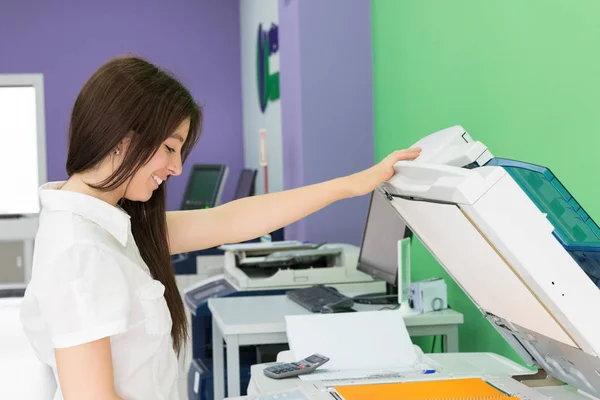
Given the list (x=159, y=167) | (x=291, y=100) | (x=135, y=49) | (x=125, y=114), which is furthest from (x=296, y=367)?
(x=135, y=49)

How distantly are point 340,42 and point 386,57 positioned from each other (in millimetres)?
329

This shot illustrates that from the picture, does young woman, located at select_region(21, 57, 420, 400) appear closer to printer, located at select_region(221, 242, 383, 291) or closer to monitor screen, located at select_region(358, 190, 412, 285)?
monitor screen, located at select_region(358, 190, 412, 285)

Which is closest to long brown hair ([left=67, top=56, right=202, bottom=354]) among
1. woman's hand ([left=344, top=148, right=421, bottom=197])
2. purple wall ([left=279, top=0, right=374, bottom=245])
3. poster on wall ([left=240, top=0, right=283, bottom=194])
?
woman's hand ([left=344, top=148, right=421, bottom=197])

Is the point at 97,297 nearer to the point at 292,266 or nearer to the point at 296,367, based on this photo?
the point at 296,367

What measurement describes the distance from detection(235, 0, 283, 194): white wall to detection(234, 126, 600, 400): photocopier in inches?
146

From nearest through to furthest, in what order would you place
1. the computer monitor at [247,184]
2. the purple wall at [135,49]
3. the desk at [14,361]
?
the desk at [14,361] → the computer monitor at [247,184] → the purple wall at [135,49]

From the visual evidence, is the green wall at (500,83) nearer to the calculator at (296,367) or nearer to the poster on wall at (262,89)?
the calculator at (296,367)

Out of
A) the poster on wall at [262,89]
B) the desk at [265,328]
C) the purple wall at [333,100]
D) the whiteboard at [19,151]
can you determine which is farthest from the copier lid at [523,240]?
the whiteboard at [19,151]

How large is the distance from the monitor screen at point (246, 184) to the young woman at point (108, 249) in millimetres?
4227

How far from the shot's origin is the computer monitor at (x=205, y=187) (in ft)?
20.2

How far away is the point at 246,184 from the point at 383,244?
313 centimetres

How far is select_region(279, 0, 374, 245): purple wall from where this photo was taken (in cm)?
413

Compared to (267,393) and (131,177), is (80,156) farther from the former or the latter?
(267,393)

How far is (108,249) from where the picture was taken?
142cm
